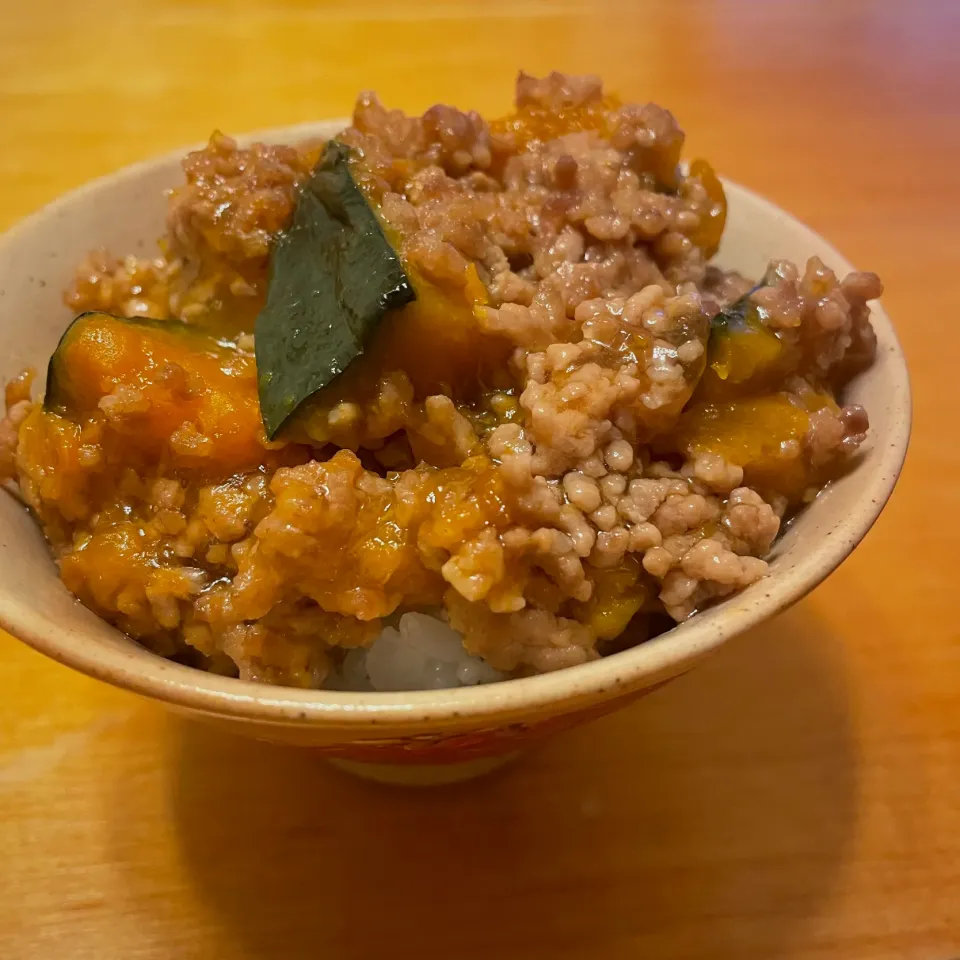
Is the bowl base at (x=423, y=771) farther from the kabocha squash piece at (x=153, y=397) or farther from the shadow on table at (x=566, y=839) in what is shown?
the kabocha squash piece at (x=153, y=397)

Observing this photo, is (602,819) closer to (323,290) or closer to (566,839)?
(566,839)

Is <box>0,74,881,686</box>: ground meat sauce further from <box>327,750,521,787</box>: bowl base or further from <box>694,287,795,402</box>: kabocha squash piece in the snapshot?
<box>327,750,521,787</box>: bowl base

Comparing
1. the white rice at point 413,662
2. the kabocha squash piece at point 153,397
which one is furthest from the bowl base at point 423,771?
the kabocha squash piece at point 153,397

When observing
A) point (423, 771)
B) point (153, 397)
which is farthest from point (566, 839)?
point (153, 397)

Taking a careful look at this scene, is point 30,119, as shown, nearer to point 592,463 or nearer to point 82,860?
point 82,860

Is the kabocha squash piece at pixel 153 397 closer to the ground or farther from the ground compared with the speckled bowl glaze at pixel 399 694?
farther from the ground

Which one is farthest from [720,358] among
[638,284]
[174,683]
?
[174,683]

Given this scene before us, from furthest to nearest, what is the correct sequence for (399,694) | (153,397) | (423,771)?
1. (423,771)
2. (153,397)
3. (399,694)
